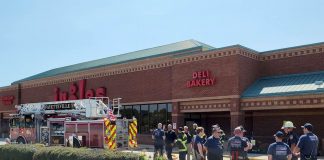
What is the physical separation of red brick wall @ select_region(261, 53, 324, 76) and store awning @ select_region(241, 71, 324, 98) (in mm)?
319

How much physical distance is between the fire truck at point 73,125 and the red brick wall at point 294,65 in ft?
32.3

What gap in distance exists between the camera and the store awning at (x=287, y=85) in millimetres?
21766

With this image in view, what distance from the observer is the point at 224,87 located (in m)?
24.8

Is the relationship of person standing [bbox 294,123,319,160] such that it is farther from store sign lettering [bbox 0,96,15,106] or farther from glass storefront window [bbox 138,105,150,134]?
store sign lettering [bbox 0,96,15,106]

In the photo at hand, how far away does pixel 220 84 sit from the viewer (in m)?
25.0

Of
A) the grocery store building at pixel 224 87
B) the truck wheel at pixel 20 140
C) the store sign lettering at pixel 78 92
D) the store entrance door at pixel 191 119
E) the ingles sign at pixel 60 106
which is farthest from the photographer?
the store sign lettering at pixel 78 92

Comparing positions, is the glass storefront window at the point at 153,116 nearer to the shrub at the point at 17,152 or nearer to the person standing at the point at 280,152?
the shrub at the point at 17,152

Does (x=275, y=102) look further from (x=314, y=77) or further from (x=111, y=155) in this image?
(x=111, y=155)

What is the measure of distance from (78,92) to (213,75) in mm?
16185

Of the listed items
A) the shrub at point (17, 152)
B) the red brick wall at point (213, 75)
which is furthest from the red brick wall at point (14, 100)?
the shrub at point (17, 152)

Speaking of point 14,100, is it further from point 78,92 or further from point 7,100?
point 78,92

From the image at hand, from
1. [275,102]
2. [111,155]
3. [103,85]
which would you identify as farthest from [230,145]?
[103,85]

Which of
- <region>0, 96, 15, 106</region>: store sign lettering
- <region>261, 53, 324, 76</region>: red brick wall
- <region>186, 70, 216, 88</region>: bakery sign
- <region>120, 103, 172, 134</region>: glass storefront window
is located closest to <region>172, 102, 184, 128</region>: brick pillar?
<region>120, 103, 172, 134</region>: glass storefront window

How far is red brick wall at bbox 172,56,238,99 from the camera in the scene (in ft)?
80.0
